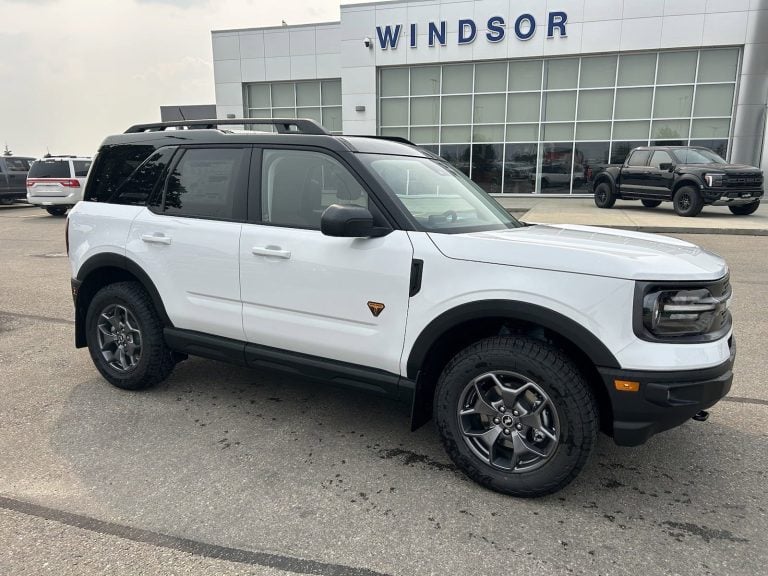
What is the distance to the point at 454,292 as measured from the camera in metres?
2.84

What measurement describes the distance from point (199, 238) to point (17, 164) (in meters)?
23.6

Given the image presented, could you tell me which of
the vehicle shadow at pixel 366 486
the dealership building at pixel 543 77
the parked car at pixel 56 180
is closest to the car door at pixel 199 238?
the vehicle shadow at pixel 366 486

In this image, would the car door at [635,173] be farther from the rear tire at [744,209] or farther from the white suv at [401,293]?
the white suv at [401,293]

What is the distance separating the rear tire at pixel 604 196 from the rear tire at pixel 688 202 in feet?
8.07

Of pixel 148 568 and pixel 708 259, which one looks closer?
pixel 148 568

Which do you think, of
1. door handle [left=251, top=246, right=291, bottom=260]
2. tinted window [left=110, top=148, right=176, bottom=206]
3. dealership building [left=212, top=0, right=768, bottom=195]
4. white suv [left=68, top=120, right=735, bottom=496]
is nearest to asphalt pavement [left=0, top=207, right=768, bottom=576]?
white suv [left=68, top=120, right=735, bottom=496]

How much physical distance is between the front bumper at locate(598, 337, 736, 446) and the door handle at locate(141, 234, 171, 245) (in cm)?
283

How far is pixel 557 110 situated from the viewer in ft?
70.7

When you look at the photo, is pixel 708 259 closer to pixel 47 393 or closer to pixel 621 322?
pixel 621 322

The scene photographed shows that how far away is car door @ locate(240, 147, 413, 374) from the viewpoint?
3.02m

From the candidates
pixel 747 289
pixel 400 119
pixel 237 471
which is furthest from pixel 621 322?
pixel 400 119

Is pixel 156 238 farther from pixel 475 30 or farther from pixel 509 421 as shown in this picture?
pixel 475 30

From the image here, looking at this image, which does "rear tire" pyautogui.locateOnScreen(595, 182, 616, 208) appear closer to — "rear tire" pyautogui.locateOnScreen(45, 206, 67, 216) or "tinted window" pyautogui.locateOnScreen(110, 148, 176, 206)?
"tinted window" pyautogui.locateOnScreen(110, 148, 176, 206)

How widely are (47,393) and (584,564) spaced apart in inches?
152
